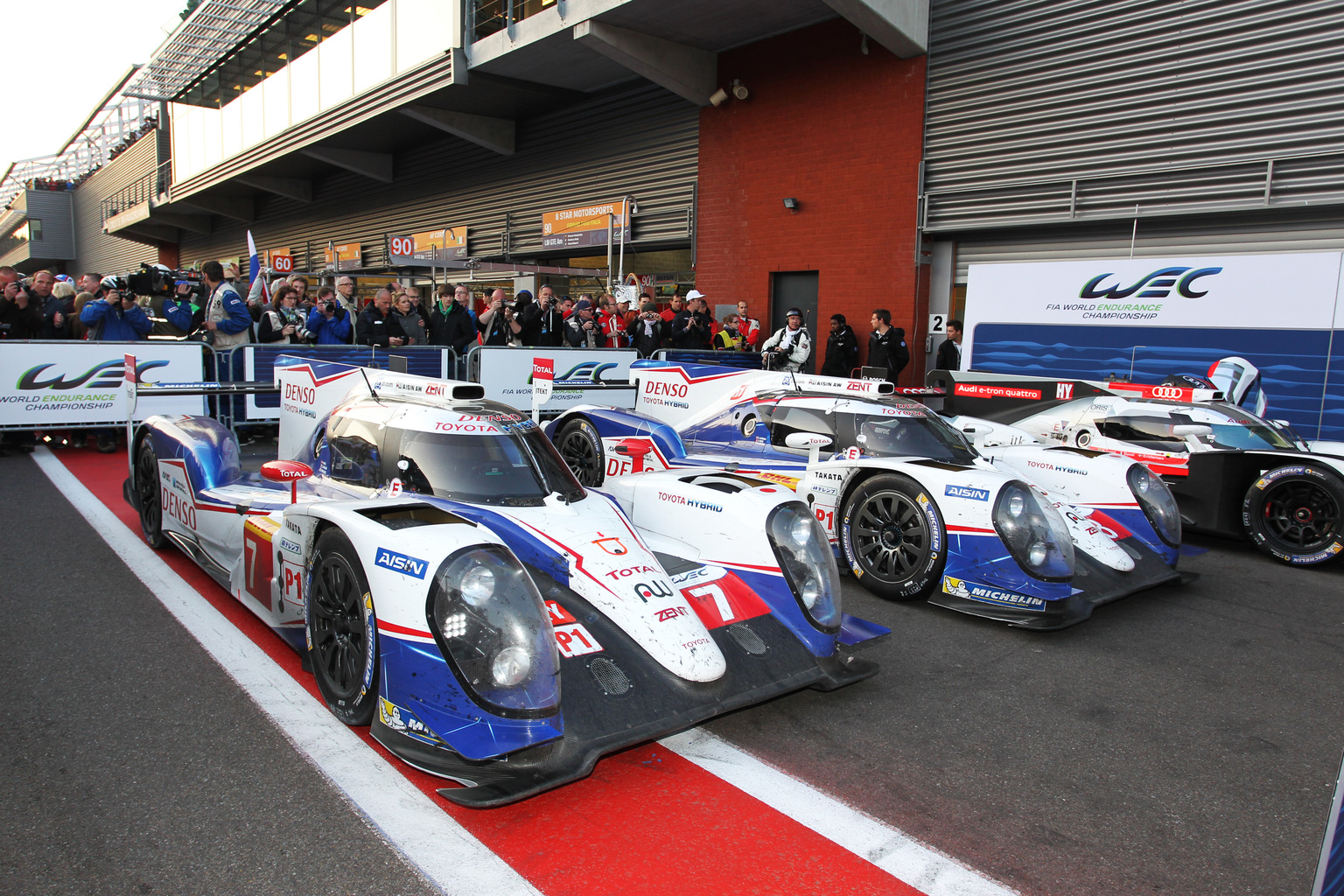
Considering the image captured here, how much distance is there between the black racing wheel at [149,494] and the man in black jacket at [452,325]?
20.2ft

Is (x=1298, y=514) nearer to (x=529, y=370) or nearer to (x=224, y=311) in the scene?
(x=529, y=370)

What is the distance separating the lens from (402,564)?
118 inches

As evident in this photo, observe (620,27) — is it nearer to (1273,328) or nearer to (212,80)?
(1273,328)

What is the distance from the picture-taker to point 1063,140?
36.9 ft

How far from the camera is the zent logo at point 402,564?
2938 mm

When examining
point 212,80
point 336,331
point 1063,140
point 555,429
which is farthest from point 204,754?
point 212,80

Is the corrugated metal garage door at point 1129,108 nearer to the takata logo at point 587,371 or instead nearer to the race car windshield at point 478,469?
the takata logo at point 587,371

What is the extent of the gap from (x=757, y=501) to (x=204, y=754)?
249 cm

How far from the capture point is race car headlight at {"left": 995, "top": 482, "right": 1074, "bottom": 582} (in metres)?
4.78

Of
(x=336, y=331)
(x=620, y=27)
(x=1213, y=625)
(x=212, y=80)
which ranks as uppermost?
(x=212, y=80)

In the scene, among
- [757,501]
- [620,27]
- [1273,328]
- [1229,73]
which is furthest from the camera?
[620,27]

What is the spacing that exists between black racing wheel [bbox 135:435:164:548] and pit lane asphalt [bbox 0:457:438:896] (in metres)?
1.20

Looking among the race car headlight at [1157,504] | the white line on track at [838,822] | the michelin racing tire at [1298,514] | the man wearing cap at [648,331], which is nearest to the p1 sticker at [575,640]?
the white line on track at [838,822]

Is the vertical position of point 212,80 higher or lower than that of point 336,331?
higher
